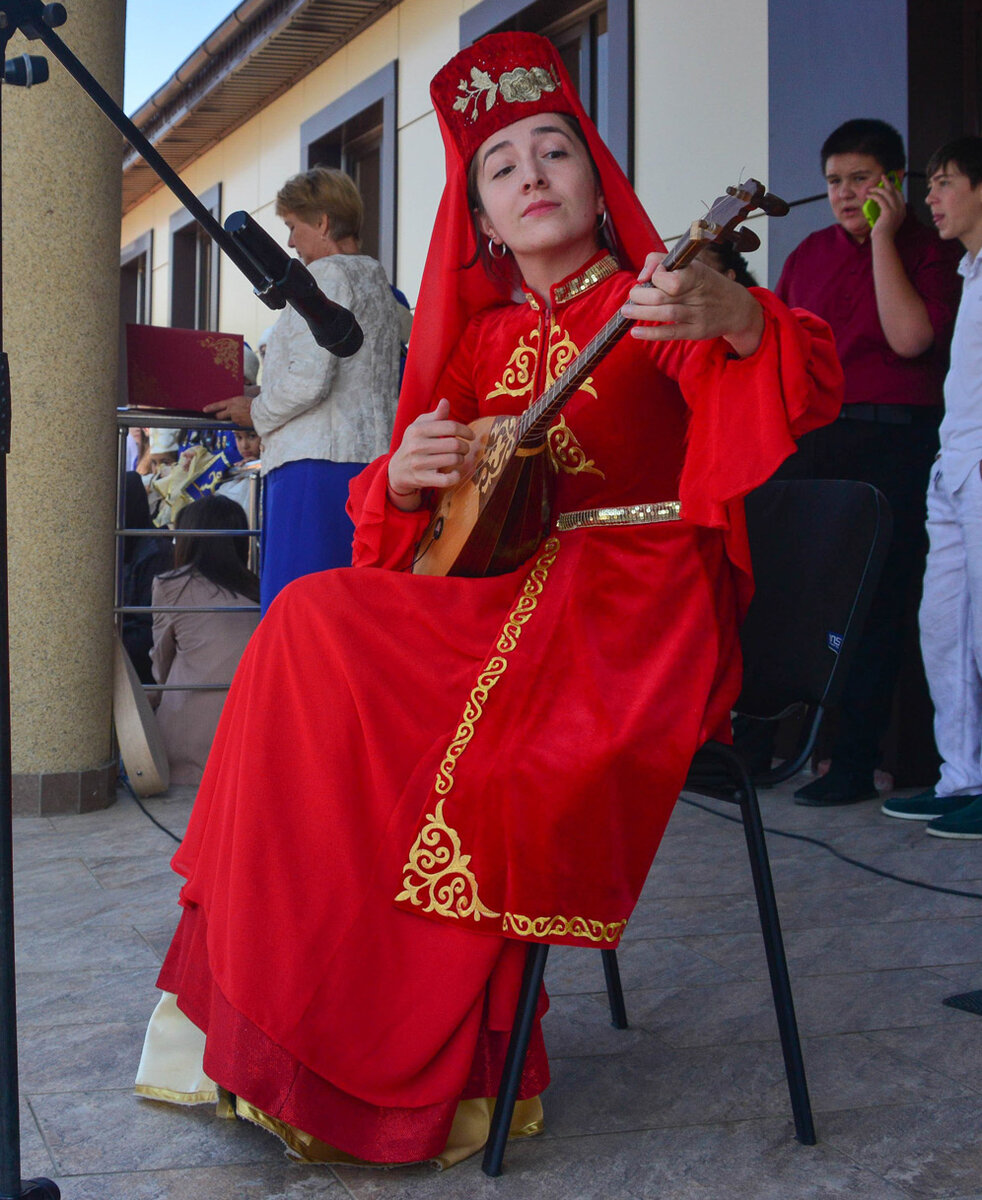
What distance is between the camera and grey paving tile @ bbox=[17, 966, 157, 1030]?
2.00m

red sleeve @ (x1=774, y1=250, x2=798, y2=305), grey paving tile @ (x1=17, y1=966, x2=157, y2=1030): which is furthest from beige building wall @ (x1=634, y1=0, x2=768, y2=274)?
grey paving tile @ (x1=17, y1=966, x2=157, y2=1030)

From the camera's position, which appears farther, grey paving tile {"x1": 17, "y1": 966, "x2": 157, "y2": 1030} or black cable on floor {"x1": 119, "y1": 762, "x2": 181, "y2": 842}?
black cable on floor {"x1": 119, "y1": 762, "x2": 181, "y2": 842}

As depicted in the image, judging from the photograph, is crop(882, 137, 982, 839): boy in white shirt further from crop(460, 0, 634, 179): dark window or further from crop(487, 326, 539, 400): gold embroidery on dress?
crop(460, 0, 634, 179): dark window

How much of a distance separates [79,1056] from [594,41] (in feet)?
15.5

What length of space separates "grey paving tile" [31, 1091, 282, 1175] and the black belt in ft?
8.85

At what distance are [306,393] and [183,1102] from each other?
2282 millimetres

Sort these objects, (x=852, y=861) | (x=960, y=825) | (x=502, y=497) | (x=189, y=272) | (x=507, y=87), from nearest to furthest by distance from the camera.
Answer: (x=502, y=497) → (x=507, y=87) → (x=852, y=861) → (x=960, y=825) → (x=189, y=272)

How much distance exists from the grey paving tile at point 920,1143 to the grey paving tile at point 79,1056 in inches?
38.6

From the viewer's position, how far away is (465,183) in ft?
6.46

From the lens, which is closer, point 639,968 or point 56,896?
point 639,968

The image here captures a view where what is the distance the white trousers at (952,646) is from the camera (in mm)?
3365

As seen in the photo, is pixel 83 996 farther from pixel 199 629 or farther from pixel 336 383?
pixel 199 629

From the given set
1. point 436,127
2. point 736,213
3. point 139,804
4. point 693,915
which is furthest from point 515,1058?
point 436,127

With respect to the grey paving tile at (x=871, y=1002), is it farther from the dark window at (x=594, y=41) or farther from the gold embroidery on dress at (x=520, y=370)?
the dark window at (x=594, y=41)
